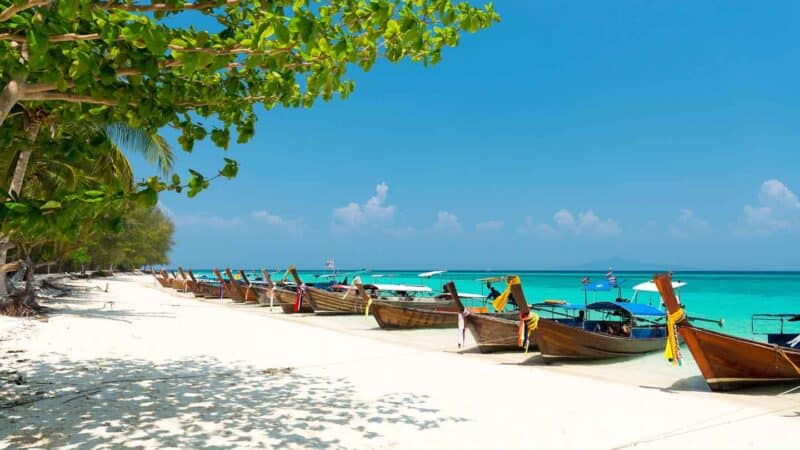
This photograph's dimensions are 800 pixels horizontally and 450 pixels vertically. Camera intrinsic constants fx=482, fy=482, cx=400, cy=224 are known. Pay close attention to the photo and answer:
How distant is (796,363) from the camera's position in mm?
8680

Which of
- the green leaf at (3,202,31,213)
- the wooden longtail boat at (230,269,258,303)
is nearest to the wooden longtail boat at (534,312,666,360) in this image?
the green leaf at (3,202,31,213)

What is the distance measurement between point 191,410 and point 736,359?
906 cm

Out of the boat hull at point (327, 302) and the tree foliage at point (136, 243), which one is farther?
the tree foliage at point (136, 243)

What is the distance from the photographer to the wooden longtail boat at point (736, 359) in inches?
339

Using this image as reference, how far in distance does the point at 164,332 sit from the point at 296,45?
1358 cm

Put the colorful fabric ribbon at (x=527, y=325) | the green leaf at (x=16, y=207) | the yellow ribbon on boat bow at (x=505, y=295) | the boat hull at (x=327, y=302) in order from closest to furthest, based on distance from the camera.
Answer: the green leaf at (x=16, y=207) < the yellow ribbon on boat bow at (x=505, y=295) < the colorful fabric ribbon at (x=527, y=325) < the boat hull at (x=327, y=302)

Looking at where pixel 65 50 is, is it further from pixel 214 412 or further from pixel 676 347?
pixel 676 347

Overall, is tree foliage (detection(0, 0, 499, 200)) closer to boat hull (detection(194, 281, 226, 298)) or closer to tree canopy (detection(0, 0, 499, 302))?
tree canopy (detection(0, 0, 499, 302))

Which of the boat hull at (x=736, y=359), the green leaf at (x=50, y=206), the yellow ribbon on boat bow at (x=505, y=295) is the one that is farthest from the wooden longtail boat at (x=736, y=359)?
the green leaf at (x=50, y=206)

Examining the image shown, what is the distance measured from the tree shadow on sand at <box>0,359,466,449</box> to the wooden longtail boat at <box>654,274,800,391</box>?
536 cm

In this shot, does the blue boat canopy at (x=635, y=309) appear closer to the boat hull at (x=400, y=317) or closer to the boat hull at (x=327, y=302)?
the boat hull at (x=400, y=317)

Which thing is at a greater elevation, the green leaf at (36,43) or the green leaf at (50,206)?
the green leaf at (36,43)

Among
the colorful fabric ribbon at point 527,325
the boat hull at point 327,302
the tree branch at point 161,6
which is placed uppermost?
the tree branch at point 161,6

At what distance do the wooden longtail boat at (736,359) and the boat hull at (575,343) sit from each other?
2854 millimetres
